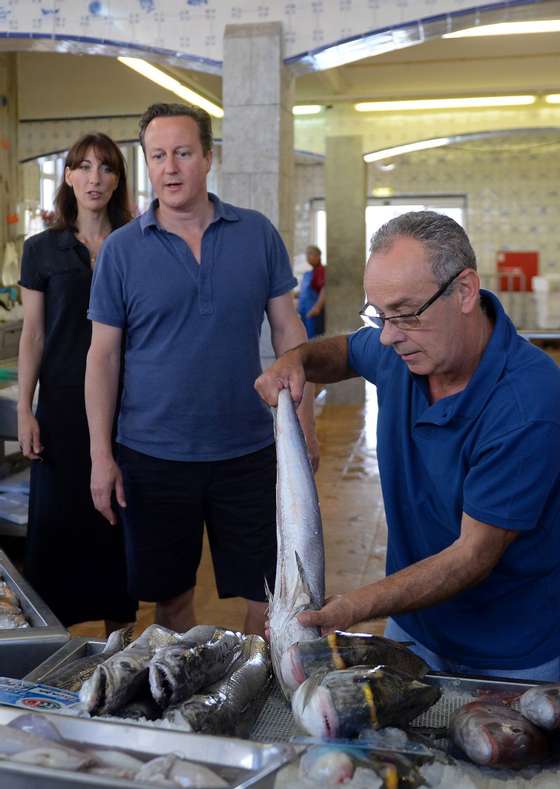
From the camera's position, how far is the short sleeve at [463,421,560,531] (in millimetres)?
1763

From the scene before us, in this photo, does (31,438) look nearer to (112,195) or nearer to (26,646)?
(112,195)

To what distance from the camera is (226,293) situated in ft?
9.52

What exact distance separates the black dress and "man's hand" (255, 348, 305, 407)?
1513mm

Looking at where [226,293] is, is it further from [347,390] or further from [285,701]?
[347,390]

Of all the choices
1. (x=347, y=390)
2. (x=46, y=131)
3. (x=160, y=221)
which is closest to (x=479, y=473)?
(x=160, y=221)

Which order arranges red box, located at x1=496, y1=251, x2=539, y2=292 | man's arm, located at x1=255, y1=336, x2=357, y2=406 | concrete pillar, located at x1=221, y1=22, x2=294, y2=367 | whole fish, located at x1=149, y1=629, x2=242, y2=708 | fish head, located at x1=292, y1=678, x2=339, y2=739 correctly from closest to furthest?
fish head, located at x1=292, y1=678, x2=339, y2=739, whole fish, located at x1=149, y1=629, x2=242, y2=708, man's arm, located at x1=255, y1=336, x2=357, y2=406, concrete pillar, located at x1=221, y1=22, x2=294, y2=367, red box, located at x1=496, y1=251, x2=539, y2=292

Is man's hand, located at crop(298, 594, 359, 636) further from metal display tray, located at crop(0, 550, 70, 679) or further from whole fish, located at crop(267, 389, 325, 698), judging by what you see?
metal display tray, located at crop(0, 550, 70, 679)

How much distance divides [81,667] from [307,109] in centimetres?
1163

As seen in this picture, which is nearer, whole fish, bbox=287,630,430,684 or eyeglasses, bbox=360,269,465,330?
whole fish, bbox=287,630,430,684

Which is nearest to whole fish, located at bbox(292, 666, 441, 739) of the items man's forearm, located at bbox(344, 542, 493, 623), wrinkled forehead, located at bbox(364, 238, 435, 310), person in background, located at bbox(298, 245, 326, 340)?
man's forearm, located at bbox(344, 542, 493, 623)

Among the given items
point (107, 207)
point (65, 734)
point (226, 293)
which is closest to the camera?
point (65, 734)

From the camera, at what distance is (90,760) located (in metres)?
1.20

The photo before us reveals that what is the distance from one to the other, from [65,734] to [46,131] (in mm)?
13390

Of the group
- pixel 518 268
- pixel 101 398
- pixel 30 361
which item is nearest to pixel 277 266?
pixel 101 398
